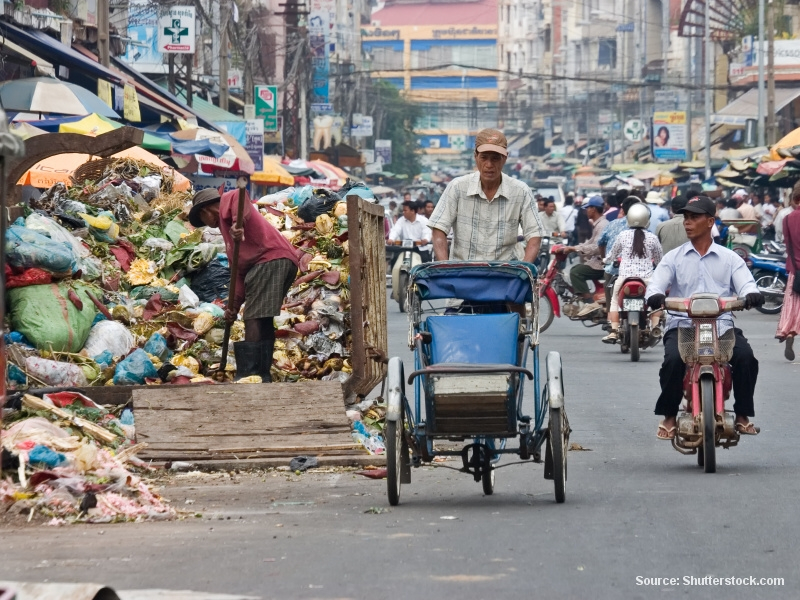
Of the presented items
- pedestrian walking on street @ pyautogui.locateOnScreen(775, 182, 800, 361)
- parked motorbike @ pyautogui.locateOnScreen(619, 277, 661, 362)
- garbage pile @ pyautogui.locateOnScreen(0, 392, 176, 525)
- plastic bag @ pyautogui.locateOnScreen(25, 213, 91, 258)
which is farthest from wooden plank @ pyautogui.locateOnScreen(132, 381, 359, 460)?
pedestrian walking on street @ pyautogui.locateOnScreen(775, 182, 800, 361)

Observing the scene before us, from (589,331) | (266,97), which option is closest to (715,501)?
(589,331)

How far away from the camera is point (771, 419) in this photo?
10680mm

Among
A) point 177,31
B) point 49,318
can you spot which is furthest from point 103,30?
point 49,318

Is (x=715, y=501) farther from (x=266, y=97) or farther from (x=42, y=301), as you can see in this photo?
(x=266, y=97)

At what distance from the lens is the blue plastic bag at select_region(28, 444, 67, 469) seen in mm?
7375

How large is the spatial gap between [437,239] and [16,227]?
396 centimetres

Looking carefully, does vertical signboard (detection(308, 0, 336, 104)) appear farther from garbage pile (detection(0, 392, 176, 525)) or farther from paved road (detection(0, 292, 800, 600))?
paved road (detection(0, 292, 800, 600))

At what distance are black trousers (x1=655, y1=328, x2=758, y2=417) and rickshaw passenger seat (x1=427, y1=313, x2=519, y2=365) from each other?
135 centimetres

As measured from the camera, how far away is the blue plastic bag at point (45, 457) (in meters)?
7.38

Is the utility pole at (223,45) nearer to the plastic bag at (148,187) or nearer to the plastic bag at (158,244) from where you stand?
the plastic bag at (148,187)

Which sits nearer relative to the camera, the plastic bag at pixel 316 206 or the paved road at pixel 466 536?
the paved road at pixel 466 536

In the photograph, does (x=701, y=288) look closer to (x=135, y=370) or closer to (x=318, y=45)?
(x=135, y=370)

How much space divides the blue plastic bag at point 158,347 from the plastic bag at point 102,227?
2.29 metres

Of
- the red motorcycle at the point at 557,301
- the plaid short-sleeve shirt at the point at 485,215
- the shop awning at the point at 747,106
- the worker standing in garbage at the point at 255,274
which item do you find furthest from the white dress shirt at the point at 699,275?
the shop awning at the point at 747,106
